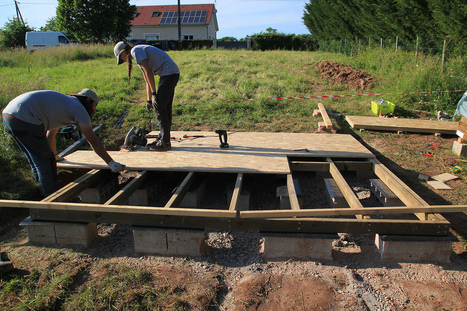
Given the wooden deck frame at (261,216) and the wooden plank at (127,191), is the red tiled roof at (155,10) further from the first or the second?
the wooden deck frame at (261,216)

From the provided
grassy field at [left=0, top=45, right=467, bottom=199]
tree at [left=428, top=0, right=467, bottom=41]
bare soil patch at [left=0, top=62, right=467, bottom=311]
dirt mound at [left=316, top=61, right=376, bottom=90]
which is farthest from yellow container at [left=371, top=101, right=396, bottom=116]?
bare soil patch at [left=0, top=62, right=467, bottom=311]

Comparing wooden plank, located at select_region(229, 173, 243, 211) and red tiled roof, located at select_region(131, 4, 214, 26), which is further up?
red tiled roof, located at select_region(131, 4, 214, 26)

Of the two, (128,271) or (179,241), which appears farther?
(179,241)

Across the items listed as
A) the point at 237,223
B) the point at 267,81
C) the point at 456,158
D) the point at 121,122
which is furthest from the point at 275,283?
the point at 267,81

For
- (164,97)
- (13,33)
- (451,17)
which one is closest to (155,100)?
(164,97)

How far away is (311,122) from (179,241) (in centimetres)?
478

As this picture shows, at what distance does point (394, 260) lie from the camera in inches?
110

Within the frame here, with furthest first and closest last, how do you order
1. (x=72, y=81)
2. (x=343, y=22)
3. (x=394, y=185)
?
1. (x=343, y=22)
2. (x=72, y=81)
3. (x=394, y=185)

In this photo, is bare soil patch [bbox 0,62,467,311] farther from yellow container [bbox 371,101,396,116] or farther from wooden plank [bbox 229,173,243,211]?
yellow container [bbox 371,101,396,116]

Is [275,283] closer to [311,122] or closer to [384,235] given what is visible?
[384,235]

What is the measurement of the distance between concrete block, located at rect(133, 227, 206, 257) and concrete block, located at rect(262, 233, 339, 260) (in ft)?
1.99

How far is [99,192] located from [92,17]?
28596 millimetres

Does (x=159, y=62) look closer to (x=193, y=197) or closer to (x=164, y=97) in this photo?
(x=164, y=97)

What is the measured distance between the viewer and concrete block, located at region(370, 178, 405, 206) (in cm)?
348
